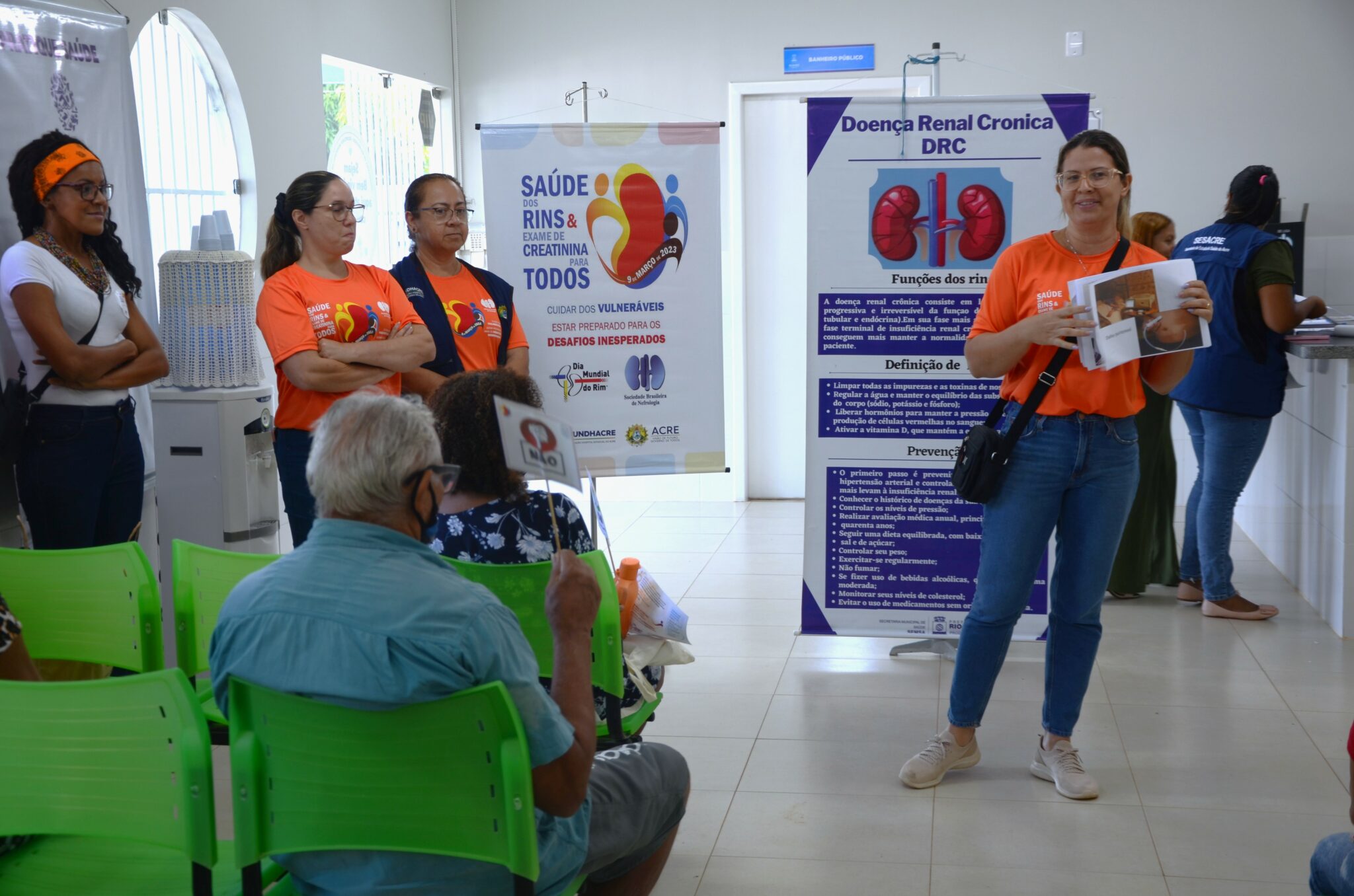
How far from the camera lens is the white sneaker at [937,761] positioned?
3.13m

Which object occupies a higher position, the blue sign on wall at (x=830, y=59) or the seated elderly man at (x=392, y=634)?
the blue sign on wall at (x=830, y=59)

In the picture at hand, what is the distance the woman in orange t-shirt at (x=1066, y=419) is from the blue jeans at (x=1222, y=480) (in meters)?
1.88

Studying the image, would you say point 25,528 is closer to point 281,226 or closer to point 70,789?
point 281,226

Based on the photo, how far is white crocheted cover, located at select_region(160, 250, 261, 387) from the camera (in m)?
4.02

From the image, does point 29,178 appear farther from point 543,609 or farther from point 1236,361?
point 1236,361

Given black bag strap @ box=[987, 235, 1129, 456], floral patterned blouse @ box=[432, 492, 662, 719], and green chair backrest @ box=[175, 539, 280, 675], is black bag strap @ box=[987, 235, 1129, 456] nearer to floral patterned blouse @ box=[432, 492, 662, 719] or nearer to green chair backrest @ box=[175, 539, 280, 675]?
floral patterned blouse @ box=[432, 492, 662, 719]

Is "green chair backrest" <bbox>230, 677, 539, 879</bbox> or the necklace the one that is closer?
"green chair backrest" <bbox>230, 677, 539, 879</bbox>

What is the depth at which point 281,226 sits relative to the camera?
361 centimetres

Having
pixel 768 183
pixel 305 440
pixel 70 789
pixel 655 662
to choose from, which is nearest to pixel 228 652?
pixel 70 789

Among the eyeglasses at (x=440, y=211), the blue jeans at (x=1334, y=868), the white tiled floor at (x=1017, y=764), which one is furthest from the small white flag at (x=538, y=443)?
the eyeglasses at (x=440, y=211)

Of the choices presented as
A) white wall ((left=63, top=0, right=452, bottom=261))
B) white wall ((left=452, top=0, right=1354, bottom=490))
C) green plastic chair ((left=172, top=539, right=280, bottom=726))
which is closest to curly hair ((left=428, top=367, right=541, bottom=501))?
green plastic chair ((left=172, top=539, right=280, bottom=726))

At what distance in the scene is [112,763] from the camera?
1.50 meters

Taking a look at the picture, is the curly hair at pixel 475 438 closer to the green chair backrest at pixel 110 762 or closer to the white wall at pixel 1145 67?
the green chair backrest at pixel 110 762

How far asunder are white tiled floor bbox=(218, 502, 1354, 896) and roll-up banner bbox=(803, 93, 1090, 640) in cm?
37
